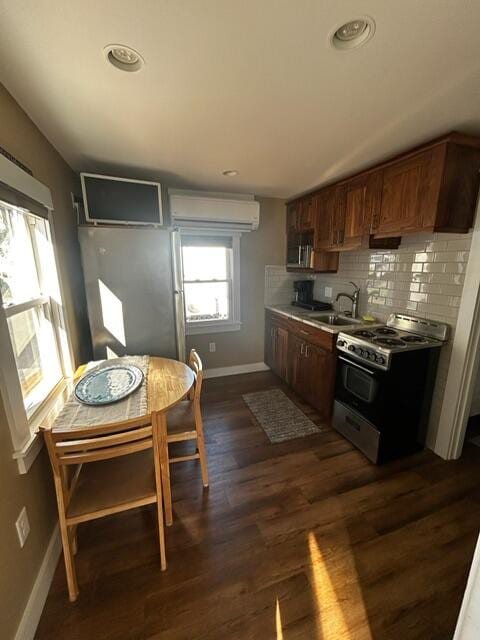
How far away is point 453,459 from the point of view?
2.11m

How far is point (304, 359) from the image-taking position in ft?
9.43

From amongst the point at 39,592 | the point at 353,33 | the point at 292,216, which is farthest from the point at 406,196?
the point at 39,592

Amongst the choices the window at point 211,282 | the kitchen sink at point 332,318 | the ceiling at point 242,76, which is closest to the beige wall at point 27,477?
the ceiling at point 242,76

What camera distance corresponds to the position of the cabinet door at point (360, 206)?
2.22 metres

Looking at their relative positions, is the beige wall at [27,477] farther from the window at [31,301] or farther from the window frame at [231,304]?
the window frame at [231,304]

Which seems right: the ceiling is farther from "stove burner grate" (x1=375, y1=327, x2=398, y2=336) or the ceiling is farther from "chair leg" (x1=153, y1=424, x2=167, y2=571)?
"chair leg" (x1=153, y1=424, x2=167, y2=571)

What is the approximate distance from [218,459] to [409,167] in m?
2.70

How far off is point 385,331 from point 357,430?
2.97ft

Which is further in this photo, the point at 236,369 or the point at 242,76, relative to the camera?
the point at 236,369

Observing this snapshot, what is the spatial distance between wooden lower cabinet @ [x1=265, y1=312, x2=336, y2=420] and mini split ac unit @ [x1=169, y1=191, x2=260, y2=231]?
4.21 ft

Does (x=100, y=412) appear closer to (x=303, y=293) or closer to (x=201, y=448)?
(x=201, y=448)

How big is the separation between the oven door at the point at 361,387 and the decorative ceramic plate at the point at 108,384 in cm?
170

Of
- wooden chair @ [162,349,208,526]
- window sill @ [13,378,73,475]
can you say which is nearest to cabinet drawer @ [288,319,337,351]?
wooden chair @ [162,349,208,526]

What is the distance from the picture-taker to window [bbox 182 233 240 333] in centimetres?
333
